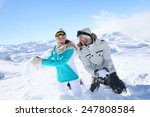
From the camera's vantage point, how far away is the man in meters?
6.22

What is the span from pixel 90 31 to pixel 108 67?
81cm

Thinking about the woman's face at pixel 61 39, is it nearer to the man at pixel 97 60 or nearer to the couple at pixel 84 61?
the couple at pixel 84 61

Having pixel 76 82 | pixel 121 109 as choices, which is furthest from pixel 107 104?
pixel 76 82

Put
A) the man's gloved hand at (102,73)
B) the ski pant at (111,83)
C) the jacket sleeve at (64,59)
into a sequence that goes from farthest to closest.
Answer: the ski pant at (111,83) → the man's gloved hand at (102,73) → the jacket sleeve at (64,59)

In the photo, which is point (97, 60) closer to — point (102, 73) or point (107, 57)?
point (107, 57)

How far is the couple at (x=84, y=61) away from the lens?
5883 mm

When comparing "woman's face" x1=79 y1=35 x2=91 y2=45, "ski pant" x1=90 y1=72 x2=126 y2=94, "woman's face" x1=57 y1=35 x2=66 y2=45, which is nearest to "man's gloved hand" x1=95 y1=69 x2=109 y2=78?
"ski pant" x1=90 y1=72 x2=126 y2=94

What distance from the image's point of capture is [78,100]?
18.4 feet

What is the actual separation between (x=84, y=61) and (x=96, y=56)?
0.86ft

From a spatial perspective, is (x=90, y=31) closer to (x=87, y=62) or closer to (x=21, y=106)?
(x=87, y=62)

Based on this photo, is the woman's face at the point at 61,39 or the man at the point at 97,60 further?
the man at the point at 97,60

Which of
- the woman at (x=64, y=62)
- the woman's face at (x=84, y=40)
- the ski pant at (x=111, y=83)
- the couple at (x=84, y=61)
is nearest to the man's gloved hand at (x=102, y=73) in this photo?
the couple at (x=84, y=61)

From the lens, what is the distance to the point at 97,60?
6.36 m

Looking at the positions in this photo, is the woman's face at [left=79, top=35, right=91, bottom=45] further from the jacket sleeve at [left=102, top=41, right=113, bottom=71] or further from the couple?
the jacket sleeve at [left=102, top=41, right=113, bottom=71]
